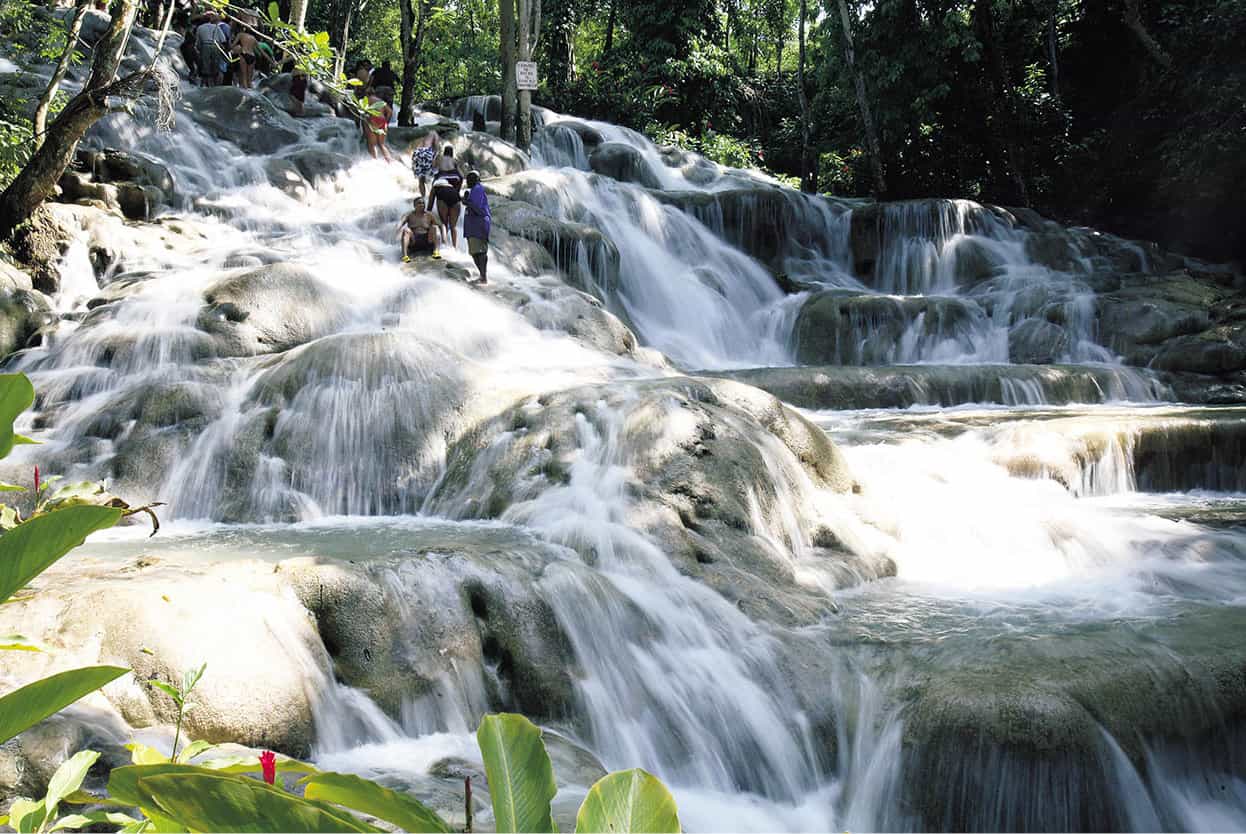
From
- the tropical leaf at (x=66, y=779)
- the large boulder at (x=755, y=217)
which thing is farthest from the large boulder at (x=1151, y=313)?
the tropical leaf at (x=66, y=779)

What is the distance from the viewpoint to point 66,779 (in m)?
0.97

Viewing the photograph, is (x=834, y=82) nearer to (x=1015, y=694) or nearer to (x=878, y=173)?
(x=878, y=173)

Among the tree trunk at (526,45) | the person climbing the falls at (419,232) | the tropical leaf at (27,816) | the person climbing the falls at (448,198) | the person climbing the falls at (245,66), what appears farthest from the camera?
the person climbing the falls at (245,66)

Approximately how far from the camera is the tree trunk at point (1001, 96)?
851 inches

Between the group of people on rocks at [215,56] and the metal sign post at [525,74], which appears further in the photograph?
the group of people on rocks at [215,56]

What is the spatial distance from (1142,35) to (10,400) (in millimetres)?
23136

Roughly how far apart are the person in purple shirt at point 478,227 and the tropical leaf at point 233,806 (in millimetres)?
12013

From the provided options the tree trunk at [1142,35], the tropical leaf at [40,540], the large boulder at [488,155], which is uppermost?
the tree trunk at [1142,35]

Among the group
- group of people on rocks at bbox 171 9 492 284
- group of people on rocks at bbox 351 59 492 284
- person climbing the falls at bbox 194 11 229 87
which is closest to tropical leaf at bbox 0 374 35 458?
group of people on rocks at bbox 171 9 492 284

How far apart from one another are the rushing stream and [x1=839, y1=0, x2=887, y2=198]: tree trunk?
334 inches

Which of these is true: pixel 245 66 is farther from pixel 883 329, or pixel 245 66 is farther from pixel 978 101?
pixel 978 101

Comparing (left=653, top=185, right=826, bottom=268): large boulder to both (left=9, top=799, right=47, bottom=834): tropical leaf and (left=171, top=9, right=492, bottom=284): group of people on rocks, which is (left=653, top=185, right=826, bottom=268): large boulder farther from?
(left=9, top=799, right=47, bottom=834): tropical leaf

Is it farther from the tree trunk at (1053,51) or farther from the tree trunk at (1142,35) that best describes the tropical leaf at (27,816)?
the tree trunk at (1053,51)

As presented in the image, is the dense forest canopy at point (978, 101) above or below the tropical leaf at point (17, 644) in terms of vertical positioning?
above
